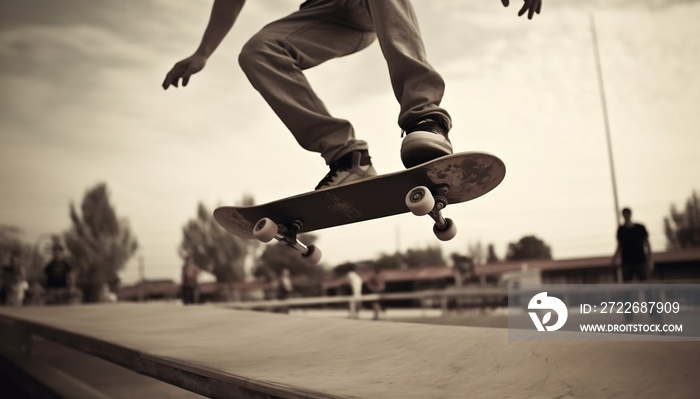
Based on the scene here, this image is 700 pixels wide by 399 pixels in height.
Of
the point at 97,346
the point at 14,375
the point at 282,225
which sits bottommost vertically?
the point at 14,375

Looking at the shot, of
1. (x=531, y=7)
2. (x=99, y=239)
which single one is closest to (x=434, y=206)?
(x=531, y=7)

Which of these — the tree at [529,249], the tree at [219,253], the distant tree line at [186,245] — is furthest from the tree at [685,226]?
the tree at [219,253]

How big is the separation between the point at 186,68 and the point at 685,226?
4870cm

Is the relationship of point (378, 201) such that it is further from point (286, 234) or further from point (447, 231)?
point (286, 234)

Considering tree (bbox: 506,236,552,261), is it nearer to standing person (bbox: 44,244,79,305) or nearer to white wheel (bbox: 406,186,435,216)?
standing person (bbox: 44,244,79,305)

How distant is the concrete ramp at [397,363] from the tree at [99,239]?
4245 cm

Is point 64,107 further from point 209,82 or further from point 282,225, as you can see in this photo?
point 282,225

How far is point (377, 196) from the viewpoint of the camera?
76.9 inches

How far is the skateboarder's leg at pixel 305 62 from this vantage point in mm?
2207

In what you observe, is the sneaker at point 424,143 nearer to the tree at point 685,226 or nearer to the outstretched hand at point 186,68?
the outstretched hand at point 186,68

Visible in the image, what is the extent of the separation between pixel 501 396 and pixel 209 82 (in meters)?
28.2

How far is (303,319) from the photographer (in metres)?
2.93

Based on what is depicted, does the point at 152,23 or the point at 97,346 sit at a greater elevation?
the point at 152,23

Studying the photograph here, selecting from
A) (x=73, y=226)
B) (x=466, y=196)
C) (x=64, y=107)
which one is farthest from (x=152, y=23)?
(x=73, y=226)
